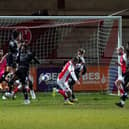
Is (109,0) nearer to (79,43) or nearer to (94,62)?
(79,43)

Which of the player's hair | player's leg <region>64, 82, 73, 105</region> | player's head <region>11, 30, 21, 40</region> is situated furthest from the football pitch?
the player's hair

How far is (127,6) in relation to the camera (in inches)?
1727

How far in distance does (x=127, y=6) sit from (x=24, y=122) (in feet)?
97.6

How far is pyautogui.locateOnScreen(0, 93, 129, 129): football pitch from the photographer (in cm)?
1452

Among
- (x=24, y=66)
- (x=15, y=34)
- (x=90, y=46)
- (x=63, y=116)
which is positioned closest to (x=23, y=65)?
(x=24, y=66)

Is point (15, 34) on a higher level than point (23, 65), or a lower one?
higher

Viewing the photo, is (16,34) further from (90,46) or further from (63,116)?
(63,116)

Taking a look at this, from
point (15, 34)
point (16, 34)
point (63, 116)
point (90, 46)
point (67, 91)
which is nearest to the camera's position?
point (63, 116)

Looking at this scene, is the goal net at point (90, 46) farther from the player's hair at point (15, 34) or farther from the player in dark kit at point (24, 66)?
the player in dark kit at point (24, 66)

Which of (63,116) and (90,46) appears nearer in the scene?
(63,116)

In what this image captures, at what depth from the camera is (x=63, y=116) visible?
1664 cm

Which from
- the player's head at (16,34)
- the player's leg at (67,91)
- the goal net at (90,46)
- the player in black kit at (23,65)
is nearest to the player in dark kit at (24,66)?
the player in black kit at (23,65)

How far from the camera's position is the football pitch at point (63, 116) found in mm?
14523

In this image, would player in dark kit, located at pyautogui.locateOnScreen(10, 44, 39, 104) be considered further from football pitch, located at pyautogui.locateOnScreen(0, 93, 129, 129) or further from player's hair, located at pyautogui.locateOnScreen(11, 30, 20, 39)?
player's hair, located at pyautogui.locateOnScreen(11, 30, 20, 39)
